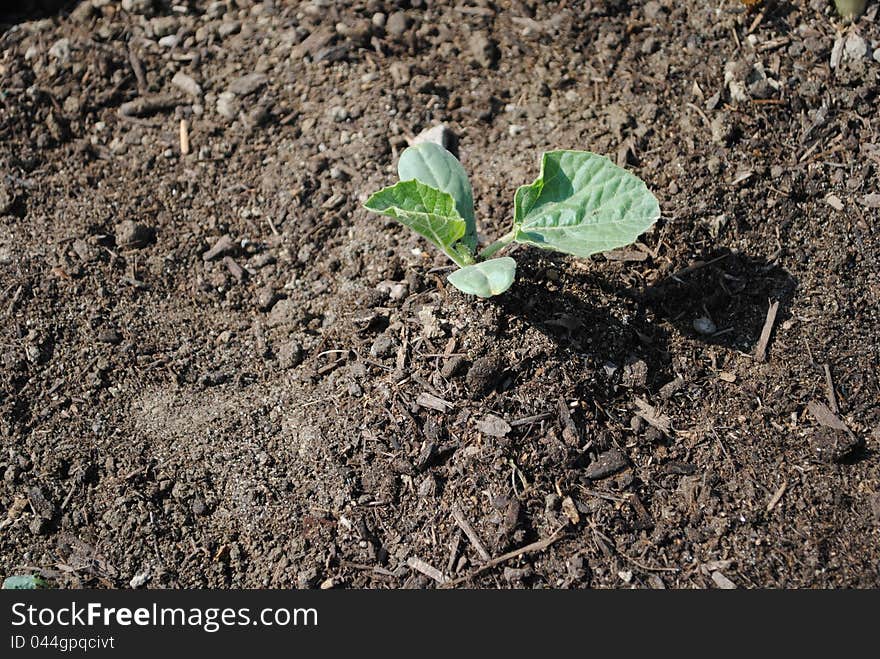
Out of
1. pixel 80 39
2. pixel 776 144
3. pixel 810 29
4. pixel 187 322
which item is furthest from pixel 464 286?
pixel 80 39

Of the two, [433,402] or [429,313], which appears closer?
[433,402]

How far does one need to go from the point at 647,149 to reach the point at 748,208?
0.36 metres

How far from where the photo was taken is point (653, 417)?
7.29 feet

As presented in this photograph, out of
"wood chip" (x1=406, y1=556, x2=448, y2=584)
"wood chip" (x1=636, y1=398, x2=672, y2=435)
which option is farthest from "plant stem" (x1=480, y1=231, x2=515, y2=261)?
"wood chip" (x1=406, y1=556, x2=448, y2=584)

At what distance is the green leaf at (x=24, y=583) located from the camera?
6.67 ft

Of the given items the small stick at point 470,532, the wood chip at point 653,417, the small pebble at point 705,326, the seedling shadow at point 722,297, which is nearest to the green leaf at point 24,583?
the small stick at point 470,532

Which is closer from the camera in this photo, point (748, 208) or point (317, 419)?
point (317, 419)

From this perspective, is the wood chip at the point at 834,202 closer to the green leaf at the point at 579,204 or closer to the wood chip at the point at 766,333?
the wood chip at the point at 766,333

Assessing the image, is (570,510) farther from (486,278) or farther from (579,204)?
(579,204)

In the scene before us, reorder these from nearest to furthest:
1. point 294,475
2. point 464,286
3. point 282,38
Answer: point 464,286
point 294,475
point 282,38

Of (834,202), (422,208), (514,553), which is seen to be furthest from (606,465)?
(834,202)

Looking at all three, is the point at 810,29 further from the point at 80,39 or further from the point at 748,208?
the point at 80,39

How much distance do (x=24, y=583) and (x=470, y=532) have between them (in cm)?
109

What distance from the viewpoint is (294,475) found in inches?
87.4
